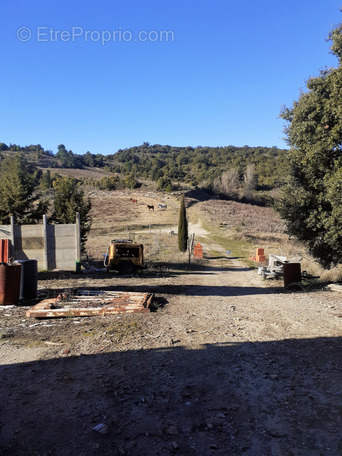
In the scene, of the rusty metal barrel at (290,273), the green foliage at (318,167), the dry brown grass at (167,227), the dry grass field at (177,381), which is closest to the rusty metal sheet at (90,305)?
the dry grass field at (177,381)

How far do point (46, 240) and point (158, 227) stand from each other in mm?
30403

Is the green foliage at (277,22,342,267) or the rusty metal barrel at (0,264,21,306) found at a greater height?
the green foliage at (277,22,342,267)

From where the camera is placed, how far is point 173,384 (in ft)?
14.9

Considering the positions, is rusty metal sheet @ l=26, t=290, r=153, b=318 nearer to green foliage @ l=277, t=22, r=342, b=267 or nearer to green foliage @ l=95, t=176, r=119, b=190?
green foliage @ l=277, t=22, r=342, b=267

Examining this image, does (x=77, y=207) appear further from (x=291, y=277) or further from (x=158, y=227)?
(x=158, y=227)

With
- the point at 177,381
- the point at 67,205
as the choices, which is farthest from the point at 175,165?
the point at 177,381

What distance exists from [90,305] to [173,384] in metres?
4.51

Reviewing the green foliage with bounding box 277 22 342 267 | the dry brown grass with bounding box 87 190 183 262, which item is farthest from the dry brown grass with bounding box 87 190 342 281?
the green foliage with bounding box 277 22 342 267

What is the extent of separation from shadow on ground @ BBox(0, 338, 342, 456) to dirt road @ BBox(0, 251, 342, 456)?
0.01 m

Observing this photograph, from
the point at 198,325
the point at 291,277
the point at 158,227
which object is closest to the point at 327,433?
the point at 198,325

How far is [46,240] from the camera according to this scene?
13930 millimetres

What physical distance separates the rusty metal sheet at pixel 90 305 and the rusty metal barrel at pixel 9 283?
95 centimetres

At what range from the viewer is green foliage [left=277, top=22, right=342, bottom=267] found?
10461 mm

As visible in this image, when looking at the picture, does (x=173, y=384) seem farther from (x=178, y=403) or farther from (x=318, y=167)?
Result: (x=318, y=167)
